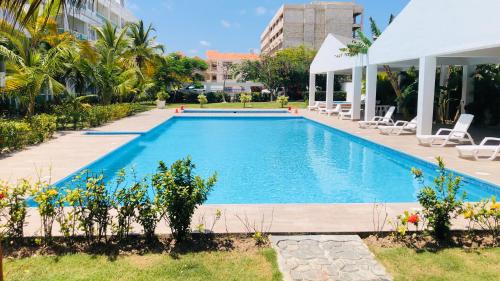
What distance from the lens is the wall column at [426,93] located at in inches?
537

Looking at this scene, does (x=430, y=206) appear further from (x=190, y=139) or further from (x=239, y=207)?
(x=190, y=139)

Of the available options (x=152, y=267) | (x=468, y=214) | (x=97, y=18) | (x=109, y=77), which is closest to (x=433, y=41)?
(x=468, y=214)

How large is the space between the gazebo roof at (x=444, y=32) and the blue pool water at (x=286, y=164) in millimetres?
3450

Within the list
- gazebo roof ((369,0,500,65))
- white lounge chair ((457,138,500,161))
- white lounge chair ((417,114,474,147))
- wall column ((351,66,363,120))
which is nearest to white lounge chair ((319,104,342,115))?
wall column ((351,66,363,120))

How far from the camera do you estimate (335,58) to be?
23906mm

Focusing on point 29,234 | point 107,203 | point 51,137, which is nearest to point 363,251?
point 107,203

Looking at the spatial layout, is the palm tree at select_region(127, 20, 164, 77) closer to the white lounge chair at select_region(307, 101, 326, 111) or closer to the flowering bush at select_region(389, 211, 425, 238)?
the white lounge chair at select_region(307, 101, 326, 111)

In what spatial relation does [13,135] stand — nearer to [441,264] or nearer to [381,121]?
[441,264]

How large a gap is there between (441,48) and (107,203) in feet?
37.1

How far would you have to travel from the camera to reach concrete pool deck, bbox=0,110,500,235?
5.14 m

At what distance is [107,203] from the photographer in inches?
184

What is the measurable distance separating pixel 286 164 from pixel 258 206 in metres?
5.49

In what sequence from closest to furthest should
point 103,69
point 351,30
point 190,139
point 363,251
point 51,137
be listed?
point 363,251
point 51,137
point 190,139
point 103,69
point 351,30

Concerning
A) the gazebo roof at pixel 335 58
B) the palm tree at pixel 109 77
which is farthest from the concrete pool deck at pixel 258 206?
the palm tree at pixel 109 77
